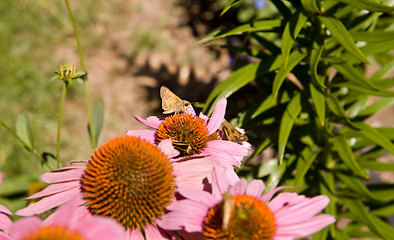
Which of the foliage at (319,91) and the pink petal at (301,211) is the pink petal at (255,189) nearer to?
the pink petal at (301,211)

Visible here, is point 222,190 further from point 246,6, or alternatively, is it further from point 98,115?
point 246,6

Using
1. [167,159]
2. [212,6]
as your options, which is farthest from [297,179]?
[212,6]

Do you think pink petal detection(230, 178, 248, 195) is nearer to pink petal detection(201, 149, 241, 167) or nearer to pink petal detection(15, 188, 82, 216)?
pink petal detection(201, 149, 241, 167)

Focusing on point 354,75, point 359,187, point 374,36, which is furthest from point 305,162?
point 374,36

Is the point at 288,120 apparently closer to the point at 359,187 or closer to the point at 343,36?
the point at 343,36

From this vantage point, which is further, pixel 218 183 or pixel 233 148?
pixel 233 148

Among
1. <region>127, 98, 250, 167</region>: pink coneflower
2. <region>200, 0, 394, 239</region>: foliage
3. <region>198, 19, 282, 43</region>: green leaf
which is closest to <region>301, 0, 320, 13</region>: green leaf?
<region>200, 0, 394, 239</region>: foliage
